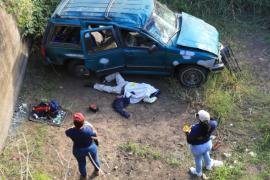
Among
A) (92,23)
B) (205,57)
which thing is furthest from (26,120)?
(205,57)

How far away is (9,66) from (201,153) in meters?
4.26

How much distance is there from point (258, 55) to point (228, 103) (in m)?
2.33

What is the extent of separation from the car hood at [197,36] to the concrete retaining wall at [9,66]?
345 cm

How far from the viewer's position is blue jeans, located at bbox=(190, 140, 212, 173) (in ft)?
25.2

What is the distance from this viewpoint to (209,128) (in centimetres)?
742

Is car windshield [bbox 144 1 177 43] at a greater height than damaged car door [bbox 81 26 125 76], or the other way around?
car windshield [bbox 144 1 177 43]

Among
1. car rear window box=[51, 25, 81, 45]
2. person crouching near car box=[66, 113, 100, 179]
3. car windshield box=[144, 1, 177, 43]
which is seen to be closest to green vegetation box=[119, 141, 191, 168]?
person crouching near car box=[66, 113, 100, 179]

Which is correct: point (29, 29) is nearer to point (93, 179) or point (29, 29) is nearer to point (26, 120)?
point (26, 120)

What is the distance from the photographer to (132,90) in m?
9.98

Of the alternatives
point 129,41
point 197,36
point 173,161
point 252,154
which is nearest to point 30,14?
point 129,41

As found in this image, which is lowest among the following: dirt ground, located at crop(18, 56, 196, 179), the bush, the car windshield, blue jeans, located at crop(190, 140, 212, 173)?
dirt ground, located at crop(18, 56, 196, 179)

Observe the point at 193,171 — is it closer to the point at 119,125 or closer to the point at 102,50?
the point at 119,125

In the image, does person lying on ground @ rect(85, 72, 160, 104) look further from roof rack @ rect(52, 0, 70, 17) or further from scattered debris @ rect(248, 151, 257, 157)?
scattered debris @ rect(248, 151, 257, 157)

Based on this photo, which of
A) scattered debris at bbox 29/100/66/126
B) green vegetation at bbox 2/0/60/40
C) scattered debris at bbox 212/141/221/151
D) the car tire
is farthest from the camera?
the car tire
